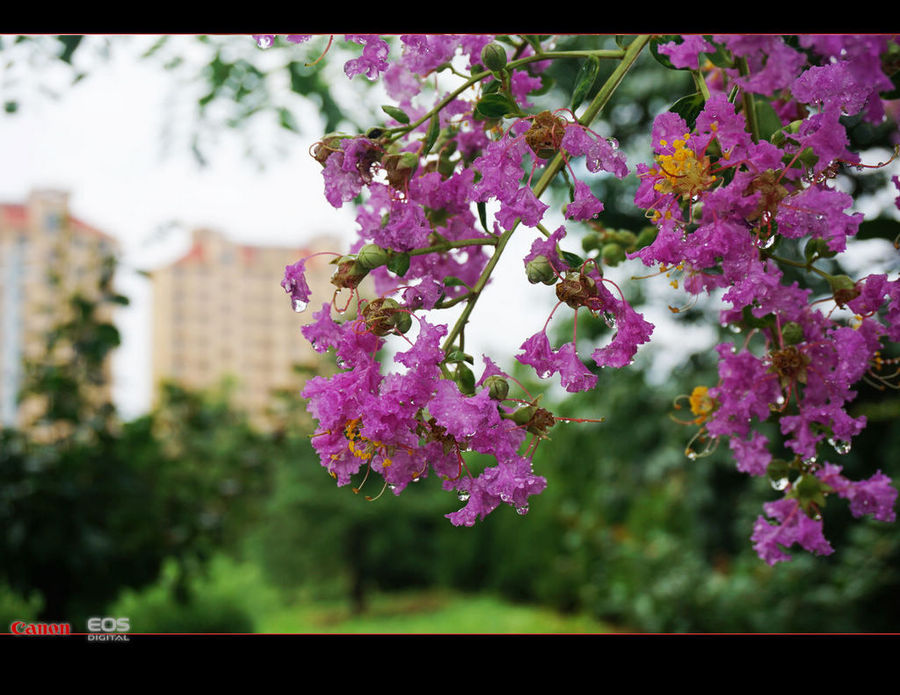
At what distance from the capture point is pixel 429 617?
164 inches

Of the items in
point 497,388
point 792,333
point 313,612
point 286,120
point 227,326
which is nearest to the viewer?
point 497,388

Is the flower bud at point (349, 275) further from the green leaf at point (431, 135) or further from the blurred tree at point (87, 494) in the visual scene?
the blurred tree at point (87, 494)

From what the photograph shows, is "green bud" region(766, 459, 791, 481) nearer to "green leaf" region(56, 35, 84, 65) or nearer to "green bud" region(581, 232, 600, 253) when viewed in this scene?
"green bud" region(581, 232, 600, 253)

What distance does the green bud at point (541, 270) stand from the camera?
552 mm

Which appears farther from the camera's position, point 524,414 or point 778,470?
point 778,470

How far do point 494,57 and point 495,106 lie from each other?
36 mm

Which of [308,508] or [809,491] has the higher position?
[809,491]

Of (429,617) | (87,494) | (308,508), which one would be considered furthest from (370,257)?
(429,617)

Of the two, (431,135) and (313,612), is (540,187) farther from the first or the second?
(313,612)

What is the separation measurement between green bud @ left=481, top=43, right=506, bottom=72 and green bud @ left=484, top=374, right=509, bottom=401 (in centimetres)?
23

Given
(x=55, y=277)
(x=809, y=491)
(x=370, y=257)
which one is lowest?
(x=809, y=491)

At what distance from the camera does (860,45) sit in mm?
472

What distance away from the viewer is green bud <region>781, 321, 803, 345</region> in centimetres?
66

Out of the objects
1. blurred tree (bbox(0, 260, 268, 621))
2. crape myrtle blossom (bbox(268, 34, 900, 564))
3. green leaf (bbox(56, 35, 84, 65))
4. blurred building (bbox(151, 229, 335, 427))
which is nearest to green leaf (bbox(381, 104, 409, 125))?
crape myrtle blossom (bbox(268, 34, 900, 564))
